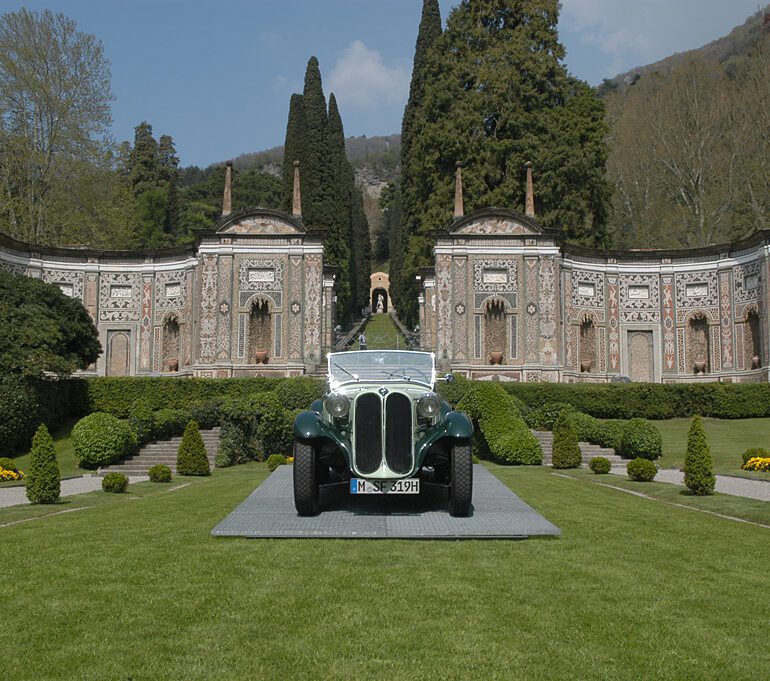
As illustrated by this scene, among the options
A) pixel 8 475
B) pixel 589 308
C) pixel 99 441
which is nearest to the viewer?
pixel 8 475

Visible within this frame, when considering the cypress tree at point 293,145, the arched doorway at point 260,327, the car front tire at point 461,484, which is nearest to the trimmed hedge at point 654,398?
the arched doorway at point 260,327

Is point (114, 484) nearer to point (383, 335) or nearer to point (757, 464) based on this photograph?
point (757, 464)

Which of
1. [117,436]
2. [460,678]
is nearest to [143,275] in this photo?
[117,436]

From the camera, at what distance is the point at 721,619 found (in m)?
6.27

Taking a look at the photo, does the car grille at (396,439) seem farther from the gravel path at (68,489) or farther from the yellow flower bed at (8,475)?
the yellow flower bed at (8,475)

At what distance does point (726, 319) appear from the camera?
40500 millimetres

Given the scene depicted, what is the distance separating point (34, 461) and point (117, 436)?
11.9m

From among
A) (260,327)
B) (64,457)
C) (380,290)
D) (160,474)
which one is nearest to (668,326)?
(260,327)

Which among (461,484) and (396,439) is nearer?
(461,484)

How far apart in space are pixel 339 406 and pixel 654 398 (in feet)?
83.8

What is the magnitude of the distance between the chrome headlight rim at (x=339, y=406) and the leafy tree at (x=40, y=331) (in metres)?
21.3

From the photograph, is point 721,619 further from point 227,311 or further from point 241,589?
point 227,311

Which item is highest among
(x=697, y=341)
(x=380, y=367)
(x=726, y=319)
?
(x=726, y=319)

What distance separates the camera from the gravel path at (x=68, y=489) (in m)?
17.1
